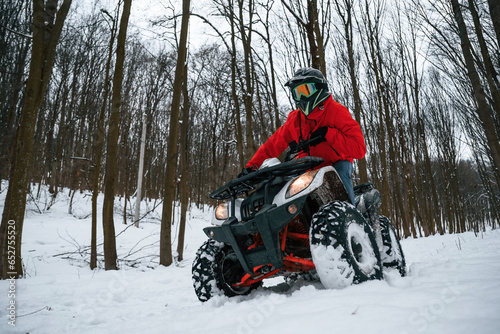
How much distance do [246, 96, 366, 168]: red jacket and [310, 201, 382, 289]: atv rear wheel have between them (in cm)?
60

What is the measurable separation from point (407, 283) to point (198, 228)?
16.0 meters

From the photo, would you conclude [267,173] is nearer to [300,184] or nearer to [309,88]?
[300,184]

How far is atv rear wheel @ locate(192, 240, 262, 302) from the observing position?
250 centimetres

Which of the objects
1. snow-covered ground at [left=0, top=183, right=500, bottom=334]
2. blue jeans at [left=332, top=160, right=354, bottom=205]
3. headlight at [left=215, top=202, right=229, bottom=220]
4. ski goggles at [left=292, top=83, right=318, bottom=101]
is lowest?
snow-covered ground at [left=0, top=183, right=500, bottom=334]

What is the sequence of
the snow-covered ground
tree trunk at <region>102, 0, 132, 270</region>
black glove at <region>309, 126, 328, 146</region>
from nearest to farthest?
the snow-covered ground
black glove at <region>309, 126, 328, 146</region>
tree trunk at <region>102, 0, 132, 270</region>

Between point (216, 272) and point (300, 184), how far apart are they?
46.4 inches

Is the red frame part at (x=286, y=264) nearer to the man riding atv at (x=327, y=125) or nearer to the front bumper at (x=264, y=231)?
the front bumper at (x=264, y=231)

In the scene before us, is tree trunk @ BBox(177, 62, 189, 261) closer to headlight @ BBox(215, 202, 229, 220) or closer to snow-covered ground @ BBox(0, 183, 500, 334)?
snow-covered ground @ BBox(0, 183, 500, 334)

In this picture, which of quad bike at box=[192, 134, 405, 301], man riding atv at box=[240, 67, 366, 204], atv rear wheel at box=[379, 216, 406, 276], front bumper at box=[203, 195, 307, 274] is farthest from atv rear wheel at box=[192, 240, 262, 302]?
atv rear wheel at box=[379, 216, 406, 276]

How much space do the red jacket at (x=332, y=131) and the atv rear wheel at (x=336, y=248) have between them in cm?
60

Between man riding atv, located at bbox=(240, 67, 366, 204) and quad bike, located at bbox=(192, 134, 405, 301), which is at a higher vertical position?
man riding atv, located at bbox=(240, 67, 366, 204)

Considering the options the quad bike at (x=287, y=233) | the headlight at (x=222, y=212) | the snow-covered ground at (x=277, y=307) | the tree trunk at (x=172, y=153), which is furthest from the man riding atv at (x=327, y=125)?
the tree trunk at (x=172, y=153)

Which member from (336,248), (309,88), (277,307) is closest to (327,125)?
(309,88)

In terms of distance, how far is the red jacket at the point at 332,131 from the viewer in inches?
98.0
